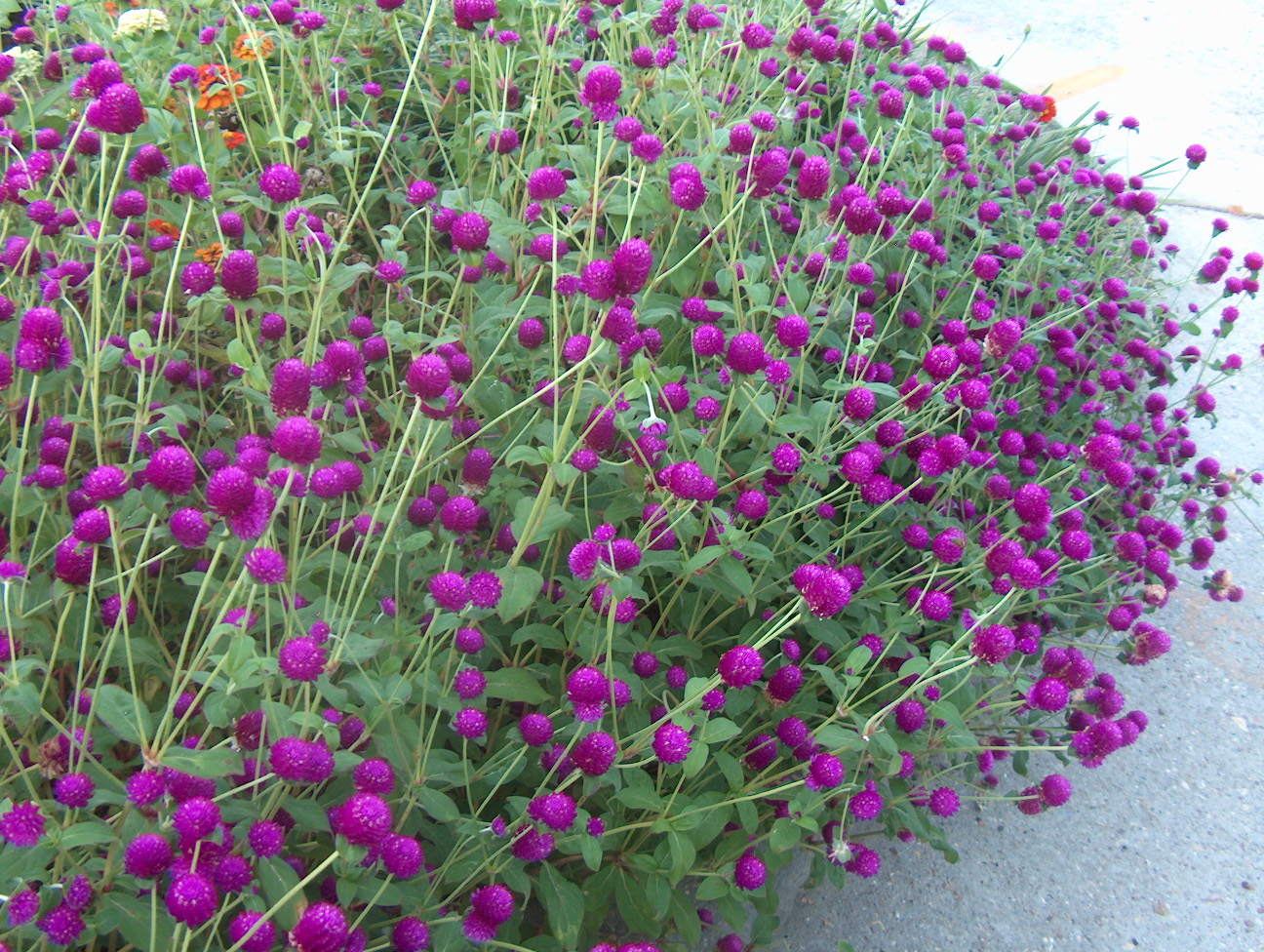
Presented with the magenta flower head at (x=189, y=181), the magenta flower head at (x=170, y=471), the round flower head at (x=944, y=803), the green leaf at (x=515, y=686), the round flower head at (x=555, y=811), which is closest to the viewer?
the magenta flower head at (x=170, y=471)

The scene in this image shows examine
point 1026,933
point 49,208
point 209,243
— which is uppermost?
point 49,208

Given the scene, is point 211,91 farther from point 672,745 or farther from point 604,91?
point 672,745

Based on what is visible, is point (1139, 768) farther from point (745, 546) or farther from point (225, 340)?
point (225, 340)

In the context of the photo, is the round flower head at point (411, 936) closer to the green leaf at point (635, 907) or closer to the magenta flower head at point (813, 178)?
the green leaf at point (635, 907)

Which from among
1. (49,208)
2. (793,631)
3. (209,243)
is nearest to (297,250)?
(209,243)

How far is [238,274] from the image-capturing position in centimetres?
156

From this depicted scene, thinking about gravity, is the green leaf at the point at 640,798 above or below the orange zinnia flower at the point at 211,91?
below

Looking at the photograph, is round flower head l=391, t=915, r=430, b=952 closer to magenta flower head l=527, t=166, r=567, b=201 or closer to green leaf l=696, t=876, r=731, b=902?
green leaf l=696, t=876, r=731, b=902

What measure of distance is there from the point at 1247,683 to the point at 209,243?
312cm

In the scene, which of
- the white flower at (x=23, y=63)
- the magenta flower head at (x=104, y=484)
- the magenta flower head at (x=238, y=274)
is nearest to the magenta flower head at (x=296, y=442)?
the magenta flower head at (x=104, y=484)

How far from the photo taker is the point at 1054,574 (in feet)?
6.72

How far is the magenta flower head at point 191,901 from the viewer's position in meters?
1.03

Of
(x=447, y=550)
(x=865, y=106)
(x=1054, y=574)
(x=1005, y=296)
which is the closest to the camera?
(x=447, y=550)

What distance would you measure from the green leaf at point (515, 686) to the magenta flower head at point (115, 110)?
107 cm
